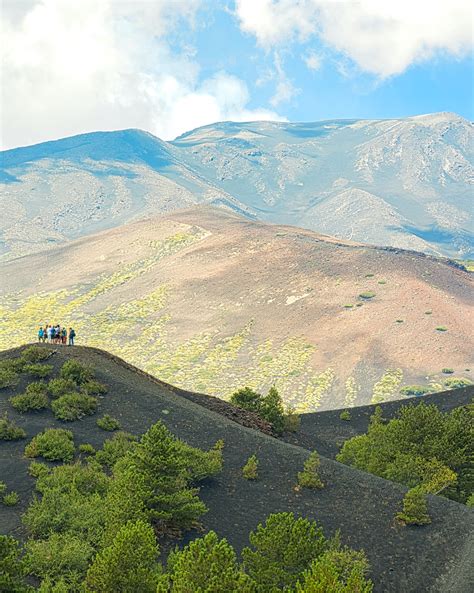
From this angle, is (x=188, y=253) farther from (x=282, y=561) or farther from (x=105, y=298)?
(x=282, y=561)

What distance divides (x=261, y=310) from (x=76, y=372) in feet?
241

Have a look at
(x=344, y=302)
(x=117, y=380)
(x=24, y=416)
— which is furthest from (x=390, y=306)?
(x=24, y=416)

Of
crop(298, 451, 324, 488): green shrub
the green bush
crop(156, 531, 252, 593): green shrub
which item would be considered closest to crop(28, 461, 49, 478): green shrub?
crop(298, 451, 324, 488): green shrub

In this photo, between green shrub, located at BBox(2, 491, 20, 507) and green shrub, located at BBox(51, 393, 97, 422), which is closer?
green shrub, located at BBox(2, 491, 20, 507)

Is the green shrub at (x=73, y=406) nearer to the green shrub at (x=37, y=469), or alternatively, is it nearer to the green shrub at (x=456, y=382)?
the green shrub at (x=37, y=469)

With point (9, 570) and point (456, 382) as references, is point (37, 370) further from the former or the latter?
point (456, 382)

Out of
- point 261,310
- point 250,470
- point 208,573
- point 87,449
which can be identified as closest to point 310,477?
point 250,470

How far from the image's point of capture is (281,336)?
92.1m

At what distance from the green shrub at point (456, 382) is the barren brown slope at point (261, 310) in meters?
1.43

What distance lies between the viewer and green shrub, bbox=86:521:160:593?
10742 millimetres

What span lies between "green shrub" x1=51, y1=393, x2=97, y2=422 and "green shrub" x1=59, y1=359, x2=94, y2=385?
6.86 feet

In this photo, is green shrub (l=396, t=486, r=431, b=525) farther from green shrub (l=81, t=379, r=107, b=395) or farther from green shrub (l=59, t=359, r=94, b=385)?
green shrub (l=59, t=359, r=94, b=385)

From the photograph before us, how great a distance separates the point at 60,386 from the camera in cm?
2659

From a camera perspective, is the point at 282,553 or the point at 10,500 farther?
the point at 10,500
